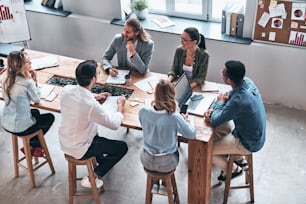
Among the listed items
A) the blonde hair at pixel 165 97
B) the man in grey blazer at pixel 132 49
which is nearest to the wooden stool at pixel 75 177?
the blonde hair at pixel 165 97

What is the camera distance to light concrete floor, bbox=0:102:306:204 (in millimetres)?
3898

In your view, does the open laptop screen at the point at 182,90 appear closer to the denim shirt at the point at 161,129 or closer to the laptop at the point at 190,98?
the laptop at the point at 190,98

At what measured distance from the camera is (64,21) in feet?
18.6

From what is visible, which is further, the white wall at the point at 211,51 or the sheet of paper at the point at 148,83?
the white wall at the point at 211,51

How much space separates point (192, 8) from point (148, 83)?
1.68 m

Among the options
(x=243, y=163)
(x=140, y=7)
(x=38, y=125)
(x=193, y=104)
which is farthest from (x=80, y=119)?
(x=140, y=7)

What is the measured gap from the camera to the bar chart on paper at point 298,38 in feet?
15.1

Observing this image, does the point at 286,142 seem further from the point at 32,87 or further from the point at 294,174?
the point at 32,87

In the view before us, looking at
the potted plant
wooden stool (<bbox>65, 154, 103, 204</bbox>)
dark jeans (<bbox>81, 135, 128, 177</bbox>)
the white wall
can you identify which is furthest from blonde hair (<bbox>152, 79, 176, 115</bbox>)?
the potted plant

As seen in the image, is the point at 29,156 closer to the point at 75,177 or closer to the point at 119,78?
the point at 75,177

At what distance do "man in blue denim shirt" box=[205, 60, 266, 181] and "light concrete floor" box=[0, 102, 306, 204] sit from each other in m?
0.60

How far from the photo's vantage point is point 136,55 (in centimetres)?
412

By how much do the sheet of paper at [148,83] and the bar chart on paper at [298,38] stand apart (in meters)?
1.58

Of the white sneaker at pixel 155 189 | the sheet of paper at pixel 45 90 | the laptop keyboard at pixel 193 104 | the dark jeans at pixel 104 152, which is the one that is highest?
the sheet of paper at pixel 45 90
